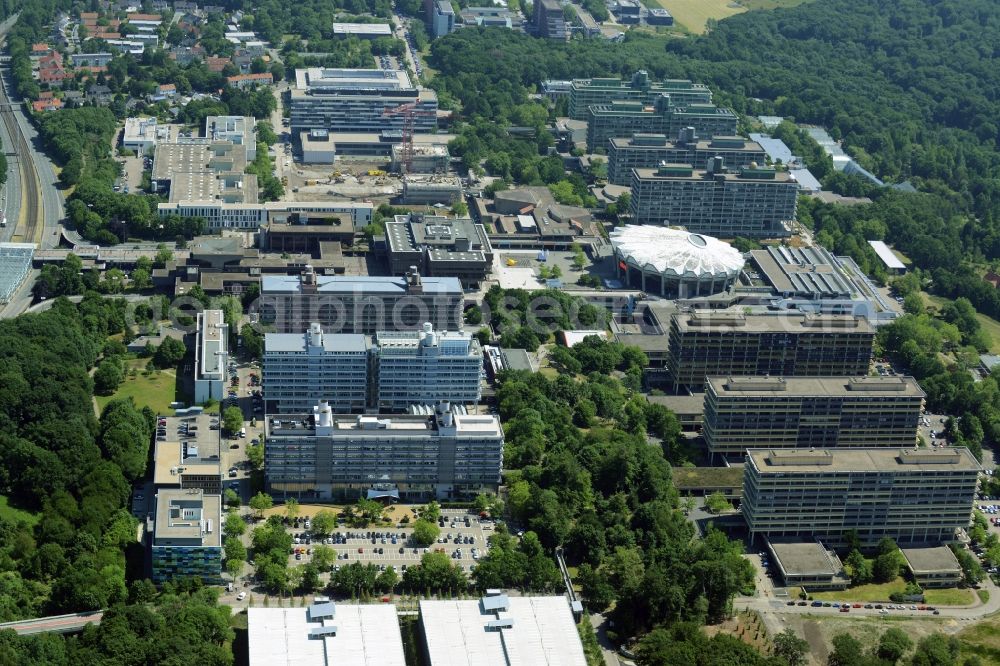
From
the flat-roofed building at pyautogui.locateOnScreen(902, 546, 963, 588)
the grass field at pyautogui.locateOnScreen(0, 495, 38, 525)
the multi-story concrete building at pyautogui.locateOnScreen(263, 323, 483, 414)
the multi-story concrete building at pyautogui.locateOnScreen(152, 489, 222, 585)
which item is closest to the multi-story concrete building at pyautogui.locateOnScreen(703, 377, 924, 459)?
the flat-roofed building at pyautogui.locateOnScreen(902, 546, 963, 588)

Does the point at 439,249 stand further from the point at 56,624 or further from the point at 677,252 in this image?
the point at 56,624

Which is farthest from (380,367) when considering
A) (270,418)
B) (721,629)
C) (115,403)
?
(721,629)

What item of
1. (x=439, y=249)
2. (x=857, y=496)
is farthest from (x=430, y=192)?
(x=857, y=496)

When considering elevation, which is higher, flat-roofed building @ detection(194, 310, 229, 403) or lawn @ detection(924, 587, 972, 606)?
flat-roofed building @ detection(194, 310, 229, 403)

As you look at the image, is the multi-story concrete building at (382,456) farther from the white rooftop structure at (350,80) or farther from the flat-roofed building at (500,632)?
the white rooftop structure at (350,80)

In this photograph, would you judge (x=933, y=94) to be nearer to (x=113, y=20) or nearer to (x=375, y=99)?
(x=375, y=99)

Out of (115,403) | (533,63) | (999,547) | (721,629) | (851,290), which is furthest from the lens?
(533,63)

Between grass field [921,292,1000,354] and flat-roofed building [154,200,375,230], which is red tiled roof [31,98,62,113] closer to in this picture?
flat-roofed building [154,200,375,230]
